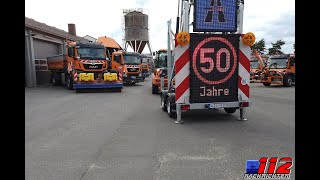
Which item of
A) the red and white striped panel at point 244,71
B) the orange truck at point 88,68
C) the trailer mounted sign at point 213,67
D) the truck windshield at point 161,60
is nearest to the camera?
the trailer mounted sign at point 213,67

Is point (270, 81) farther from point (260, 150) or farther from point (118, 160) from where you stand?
point (118, 160)

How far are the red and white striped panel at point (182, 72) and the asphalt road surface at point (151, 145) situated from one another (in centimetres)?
79

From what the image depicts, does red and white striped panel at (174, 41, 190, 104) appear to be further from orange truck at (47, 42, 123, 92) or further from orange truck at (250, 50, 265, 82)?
orange truck at (250, 50, 265, 82)

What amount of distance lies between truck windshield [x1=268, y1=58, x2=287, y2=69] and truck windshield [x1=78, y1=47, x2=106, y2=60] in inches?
491

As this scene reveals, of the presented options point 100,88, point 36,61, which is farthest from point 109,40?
point 100,88

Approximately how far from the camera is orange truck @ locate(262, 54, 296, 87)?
18453 mm

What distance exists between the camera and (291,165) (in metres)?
3.83

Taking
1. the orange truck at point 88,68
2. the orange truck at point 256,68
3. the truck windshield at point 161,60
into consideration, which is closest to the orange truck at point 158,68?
the truck windshield at point 161,60

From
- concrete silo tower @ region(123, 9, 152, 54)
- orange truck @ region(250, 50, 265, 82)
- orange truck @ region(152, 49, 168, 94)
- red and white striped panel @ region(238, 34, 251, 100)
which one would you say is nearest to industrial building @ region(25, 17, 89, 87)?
orange truck @ region(152, 49, 168, 94)

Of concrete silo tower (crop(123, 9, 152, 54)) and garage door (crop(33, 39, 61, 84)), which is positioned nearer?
garage door (crop(33, 39, 61, 84))

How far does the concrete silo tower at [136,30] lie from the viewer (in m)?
47.1

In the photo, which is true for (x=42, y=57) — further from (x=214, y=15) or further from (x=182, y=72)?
(x=214, y=15)

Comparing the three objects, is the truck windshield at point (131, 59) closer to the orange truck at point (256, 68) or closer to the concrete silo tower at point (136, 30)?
the orange truck at point (256, 68)
